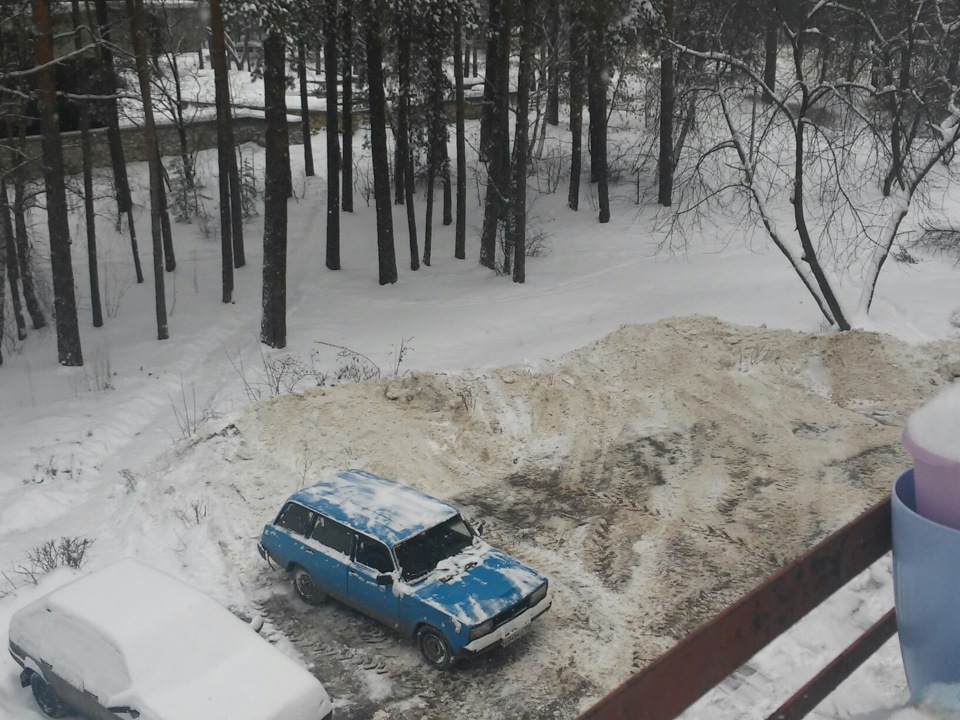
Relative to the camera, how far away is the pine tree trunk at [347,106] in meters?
22.8

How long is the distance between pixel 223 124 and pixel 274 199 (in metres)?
4.92

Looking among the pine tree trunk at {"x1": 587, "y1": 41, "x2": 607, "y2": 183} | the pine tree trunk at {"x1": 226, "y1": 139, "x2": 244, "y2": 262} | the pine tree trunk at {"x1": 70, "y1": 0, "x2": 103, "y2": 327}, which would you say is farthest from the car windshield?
the pine tree trunk at {"x1": 587, "y1": 41, "x2": 607, "y2": 183}

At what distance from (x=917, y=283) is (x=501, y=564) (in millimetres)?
14390

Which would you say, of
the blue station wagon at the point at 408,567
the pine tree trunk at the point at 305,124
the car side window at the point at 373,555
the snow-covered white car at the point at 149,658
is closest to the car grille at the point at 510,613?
the blue station wagon at the point at 408,567

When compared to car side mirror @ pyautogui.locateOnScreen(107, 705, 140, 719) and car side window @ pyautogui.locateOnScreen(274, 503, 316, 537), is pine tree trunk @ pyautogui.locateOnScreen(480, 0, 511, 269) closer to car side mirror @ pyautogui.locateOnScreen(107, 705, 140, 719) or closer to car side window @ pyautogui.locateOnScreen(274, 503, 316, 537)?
car side window @ pyautogui.locateOnScreen(274, 503, 316, 537)

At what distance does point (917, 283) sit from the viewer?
20.0 m

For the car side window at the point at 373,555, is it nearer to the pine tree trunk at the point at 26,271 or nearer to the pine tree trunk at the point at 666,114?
the pine tree trunk at the point at 666,114

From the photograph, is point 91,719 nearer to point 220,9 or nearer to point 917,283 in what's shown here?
point 220,9

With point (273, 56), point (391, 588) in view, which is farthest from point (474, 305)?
point (391, 588)

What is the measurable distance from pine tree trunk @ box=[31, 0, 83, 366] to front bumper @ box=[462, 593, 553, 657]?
1444 cm

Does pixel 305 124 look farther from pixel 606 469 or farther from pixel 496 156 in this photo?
pixel 606 469

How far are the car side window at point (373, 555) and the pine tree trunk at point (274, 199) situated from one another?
35.7 feet

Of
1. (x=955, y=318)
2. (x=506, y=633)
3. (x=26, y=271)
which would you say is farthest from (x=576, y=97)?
(x=506, y=633)

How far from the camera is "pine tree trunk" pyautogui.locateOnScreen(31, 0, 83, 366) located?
59.8ft
